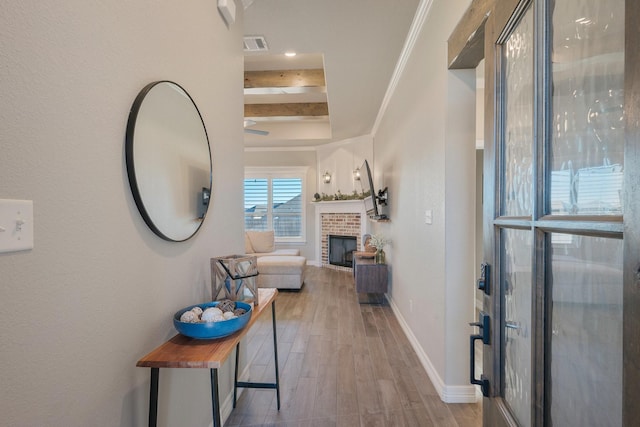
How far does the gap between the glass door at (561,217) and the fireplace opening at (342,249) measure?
5647 millimetres

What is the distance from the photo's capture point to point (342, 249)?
691 cm

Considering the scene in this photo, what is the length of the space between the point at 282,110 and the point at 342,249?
3297 millimetres

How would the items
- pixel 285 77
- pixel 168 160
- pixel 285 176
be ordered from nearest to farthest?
1. pixel 168 160
2. pixel 285 77
3. pixel 285 176

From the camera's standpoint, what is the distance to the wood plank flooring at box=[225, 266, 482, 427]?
1917 mm

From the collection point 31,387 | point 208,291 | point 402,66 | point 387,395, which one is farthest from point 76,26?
point 402,66

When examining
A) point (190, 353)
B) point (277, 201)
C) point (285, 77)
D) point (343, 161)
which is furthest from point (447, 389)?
point (277, 201)

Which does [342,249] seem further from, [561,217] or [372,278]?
[561,217]

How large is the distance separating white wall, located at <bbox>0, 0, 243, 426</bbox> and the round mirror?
0.04m

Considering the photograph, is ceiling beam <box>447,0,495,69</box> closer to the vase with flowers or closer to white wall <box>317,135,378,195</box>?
the vase with flowers

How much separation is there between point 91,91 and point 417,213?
8.34ft

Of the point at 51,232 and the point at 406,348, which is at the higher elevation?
the point at 51,232

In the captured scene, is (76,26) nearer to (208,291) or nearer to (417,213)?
(208,291)

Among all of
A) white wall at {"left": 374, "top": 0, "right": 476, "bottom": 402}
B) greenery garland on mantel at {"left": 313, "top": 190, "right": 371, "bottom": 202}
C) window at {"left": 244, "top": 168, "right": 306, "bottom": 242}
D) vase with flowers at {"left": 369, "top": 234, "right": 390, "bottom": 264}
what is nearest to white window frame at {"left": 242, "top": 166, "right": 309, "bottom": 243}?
window at {"left": 244, "top": 168, "right": 306, "bottom": 242}

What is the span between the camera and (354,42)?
9.50ft
